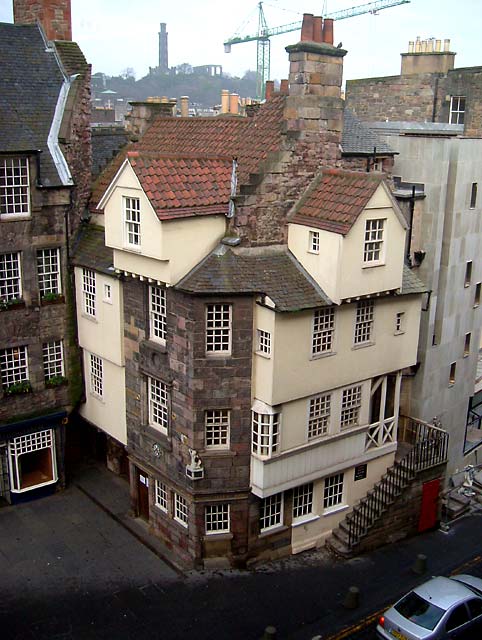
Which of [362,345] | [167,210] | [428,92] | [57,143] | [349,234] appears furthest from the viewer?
[428,92]

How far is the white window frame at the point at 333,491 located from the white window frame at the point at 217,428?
443cm

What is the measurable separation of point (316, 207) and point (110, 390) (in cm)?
1046

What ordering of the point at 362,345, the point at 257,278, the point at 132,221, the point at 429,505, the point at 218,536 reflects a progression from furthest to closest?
the point at 429,505, the point at 362,345, the point at 218,536, the point at 132,221, the point at 257,278

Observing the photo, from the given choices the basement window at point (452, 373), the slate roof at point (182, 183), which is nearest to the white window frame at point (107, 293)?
the slate roof at point (182, 183)

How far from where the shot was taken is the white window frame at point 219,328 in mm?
22266

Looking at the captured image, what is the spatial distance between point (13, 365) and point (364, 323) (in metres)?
12.8

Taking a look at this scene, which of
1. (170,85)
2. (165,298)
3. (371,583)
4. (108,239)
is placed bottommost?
(371,583)

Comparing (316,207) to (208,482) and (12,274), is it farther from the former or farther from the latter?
(12,274)

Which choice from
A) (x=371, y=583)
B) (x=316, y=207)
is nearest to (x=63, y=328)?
(x=316, y=207)

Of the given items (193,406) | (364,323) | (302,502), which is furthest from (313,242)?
(302,502)

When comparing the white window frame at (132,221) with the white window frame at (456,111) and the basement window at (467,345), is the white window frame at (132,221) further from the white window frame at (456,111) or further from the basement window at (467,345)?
the white window frame at (456,111)

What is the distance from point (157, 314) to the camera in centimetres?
2417

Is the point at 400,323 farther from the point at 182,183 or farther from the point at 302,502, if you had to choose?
the point at 182,183

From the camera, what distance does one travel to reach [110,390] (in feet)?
90.0
